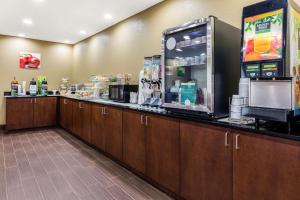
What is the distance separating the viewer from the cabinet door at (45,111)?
552 centimetres

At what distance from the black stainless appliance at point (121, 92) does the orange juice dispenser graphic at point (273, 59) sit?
7.51ft

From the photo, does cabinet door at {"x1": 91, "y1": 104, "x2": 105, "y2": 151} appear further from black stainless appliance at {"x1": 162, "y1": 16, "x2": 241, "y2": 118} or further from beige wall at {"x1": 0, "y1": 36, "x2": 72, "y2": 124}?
beige wall at {"x1": 0, "y1": 36, "x2": 72, "y2": 124}

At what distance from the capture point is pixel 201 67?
2293 mm

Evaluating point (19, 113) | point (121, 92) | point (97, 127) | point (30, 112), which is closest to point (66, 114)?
point (30, 112)

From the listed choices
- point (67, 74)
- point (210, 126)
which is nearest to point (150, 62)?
point (210, 126)

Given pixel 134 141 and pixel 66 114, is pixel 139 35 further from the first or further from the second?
pixel 66 114

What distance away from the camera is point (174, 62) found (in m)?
2.43

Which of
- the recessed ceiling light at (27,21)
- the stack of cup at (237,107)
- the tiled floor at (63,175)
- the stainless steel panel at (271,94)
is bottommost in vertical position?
the tiled floor at (63,175)

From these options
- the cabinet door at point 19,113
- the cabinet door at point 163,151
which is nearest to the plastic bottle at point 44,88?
the cabinet door at point 19,113

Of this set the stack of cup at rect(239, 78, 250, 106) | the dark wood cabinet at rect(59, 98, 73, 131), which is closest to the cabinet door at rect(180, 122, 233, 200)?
the stack of cup at rect(239, 78, 250, 106)

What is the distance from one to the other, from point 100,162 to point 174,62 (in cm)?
200

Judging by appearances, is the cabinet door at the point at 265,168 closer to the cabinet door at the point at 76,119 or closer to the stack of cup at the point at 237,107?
the stack of cup at the point at 237,107

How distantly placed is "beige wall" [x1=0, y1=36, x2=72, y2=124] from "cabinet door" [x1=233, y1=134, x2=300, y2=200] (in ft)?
20.9

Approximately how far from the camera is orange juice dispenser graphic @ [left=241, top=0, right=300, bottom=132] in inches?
52.9
